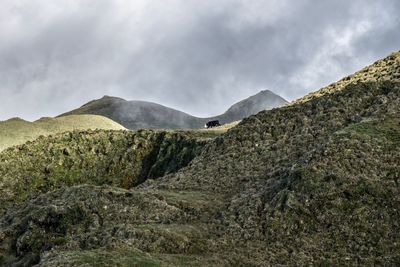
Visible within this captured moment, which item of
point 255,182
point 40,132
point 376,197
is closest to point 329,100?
point 255,182

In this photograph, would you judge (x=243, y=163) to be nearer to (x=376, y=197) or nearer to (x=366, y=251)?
(x=376, y=197)

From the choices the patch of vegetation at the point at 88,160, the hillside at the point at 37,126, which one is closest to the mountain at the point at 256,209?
the patch of vegetation at the point at 88,160

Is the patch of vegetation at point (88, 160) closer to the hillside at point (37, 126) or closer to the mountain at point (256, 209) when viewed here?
the mountain at point (256, 209)

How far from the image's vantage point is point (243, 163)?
47.6m

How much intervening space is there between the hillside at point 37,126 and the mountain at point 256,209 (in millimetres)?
75911

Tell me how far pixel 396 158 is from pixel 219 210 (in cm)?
1314

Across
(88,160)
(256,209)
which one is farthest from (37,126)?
(256,209)

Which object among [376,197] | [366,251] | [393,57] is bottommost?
[366,251]

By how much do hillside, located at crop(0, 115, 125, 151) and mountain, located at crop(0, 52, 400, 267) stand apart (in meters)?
75.9

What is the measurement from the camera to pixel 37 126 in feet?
433

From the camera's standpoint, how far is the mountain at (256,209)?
29.5 meters

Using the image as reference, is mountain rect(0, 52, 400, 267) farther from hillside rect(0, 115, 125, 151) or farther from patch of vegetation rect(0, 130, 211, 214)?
hillside rect(0, 115, 125, 151)

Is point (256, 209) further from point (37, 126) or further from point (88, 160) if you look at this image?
point (37, 126)

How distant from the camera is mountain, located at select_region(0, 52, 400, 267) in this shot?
29.5m
